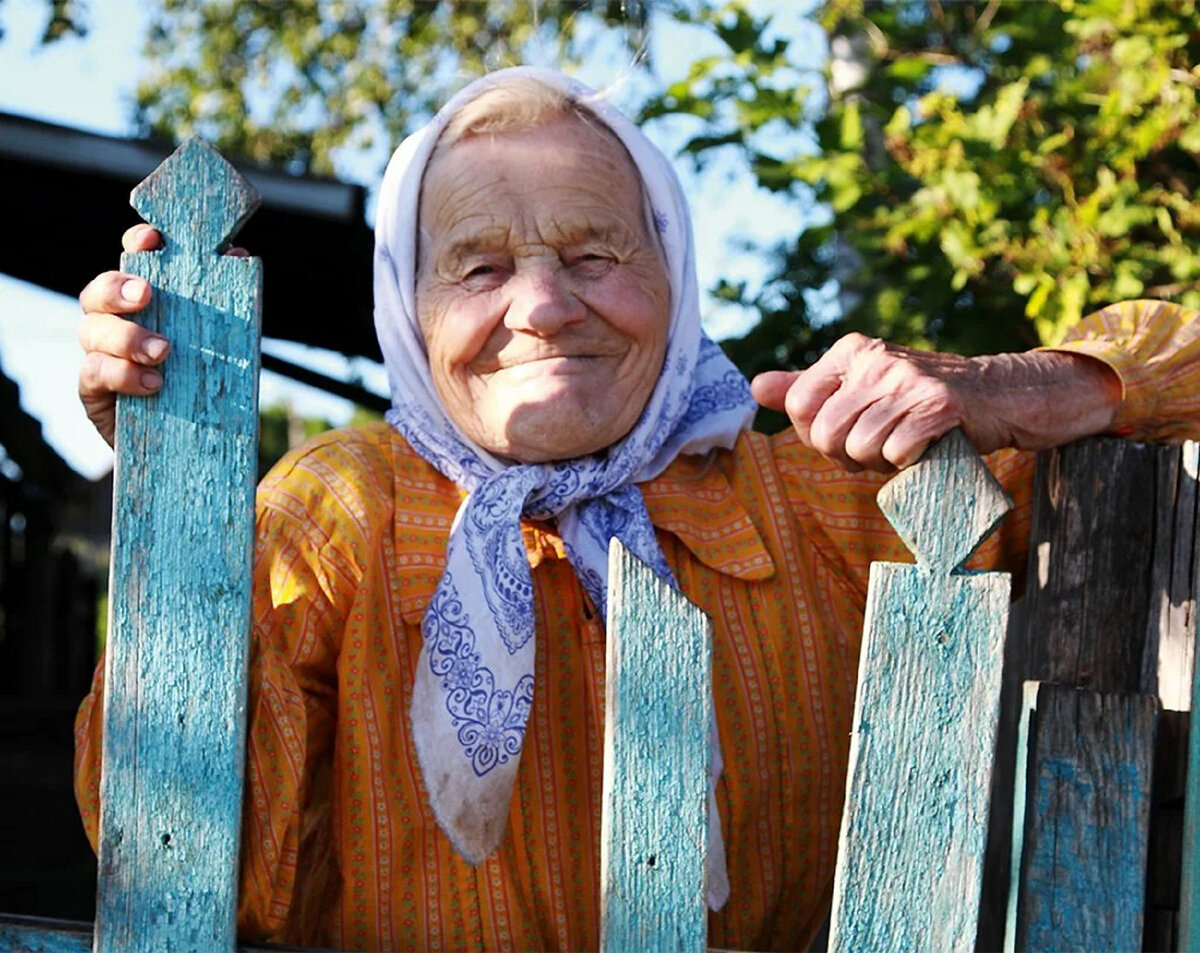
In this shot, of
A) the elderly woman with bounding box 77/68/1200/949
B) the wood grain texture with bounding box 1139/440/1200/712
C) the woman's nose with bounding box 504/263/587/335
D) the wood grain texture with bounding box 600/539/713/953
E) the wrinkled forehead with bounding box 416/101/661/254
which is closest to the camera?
the wood grain texture with bounding box 600/539/713/953

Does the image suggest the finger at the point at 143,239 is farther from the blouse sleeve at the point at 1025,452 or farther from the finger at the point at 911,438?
the blouse sleeve at the point at 1025,452

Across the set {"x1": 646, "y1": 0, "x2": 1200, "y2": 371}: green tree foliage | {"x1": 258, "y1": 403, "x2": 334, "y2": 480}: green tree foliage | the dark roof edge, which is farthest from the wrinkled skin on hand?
{"x1": 258, "y1": 403, "x2": 334, "y2": 480}: green tree foliage

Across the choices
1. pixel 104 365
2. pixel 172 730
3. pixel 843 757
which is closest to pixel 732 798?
pixel 843 757

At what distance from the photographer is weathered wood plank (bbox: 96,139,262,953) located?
171cm

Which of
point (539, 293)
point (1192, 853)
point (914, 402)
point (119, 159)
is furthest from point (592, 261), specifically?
point (119, 159)

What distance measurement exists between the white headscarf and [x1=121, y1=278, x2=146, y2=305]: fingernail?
2.05 feet

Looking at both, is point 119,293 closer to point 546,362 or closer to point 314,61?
point 546,362

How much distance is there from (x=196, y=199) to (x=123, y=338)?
0.17 m

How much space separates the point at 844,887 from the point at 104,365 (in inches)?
38.1

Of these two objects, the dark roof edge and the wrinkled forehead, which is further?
the dark roof edge

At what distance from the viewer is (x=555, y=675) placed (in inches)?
90.7

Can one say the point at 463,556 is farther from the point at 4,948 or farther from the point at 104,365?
the point at 4,948

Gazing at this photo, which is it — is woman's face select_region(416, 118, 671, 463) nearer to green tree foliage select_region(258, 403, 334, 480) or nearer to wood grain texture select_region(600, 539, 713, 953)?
wood grain texture select_region(600, 539, 713, 953)

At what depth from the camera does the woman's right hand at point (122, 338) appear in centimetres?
171
